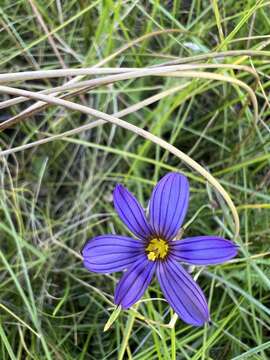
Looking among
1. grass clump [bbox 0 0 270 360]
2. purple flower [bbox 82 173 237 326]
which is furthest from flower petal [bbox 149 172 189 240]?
grass clump [bbox 0 0 270 360]

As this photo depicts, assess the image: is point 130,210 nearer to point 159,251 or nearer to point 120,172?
Answer: point 159,251

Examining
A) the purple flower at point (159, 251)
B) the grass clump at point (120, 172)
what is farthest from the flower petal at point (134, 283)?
the grass clump at point (120, 172)

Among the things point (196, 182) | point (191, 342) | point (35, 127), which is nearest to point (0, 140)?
point (35, 127)

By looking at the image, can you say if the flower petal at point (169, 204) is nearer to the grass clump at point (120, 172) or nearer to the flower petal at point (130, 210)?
the flower petal at point (130, 210)

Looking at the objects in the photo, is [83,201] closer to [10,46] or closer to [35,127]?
[35,127]

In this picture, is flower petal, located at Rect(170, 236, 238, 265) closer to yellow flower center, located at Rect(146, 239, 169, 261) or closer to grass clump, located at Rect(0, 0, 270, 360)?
yellow flower center, located at Rect(146, 239, 169, 261)

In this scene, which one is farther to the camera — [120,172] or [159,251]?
[120,172]

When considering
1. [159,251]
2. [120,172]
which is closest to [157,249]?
[159,251]
